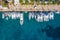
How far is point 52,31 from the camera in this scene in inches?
172

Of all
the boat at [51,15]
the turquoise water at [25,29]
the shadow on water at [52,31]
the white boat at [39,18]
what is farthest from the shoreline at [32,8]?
the shadow on water at [52,31]

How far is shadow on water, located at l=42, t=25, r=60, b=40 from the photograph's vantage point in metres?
4.13

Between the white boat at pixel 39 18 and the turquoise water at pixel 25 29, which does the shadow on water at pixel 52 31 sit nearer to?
the turquoise water at pixel 25 29

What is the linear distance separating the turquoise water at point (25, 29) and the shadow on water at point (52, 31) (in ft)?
0.09

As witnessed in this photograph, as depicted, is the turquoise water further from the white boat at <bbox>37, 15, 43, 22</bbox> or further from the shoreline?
the shoreline

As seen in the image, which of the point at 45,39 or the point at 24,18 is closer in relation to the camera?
the point at 45,39

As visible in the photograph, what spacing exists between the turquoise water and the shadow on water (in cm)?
3

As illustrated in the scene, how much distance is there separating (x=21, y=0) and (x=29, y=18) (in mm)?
1547

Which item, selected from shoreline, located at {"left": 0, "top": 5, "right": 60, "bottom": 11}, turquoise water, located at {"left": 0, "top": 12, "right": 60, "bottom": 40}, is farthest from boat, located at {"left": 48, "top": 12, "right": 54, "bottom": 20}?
shoreline, located at {"left": 0, "top": 5, "right": 60, "bottom": 11}

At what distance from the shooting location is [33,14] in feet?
17.6

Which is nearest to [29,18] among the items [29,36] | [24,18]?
[24,18]

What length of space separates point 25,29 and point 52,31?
652 millimetres

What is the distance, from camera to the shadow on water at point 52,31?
413cm

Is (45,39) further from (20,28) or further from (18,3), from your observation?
(18,3)
